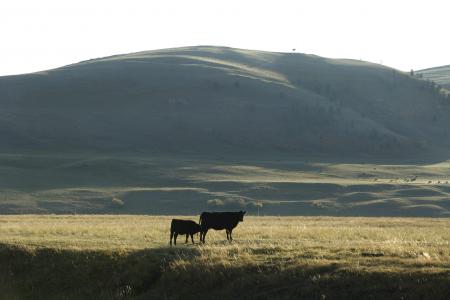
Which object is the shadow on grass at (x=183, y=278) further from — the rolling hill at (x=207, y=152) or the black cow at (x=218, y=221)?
the rolling hill at (x=207, y=152)

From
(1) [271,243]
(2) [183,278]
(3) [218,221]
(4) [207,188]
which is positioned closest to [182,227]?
(3) [218,221]

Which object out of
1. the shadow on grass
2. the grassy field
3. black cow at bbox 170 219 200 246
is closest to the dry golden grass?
the grassy field

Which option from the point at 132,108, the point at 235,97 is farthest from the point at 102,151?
the point at 235,97

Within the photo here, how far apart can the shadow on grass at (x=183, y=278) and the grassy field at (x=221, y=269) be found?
26 millimetres

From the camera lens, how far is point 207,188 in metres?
102

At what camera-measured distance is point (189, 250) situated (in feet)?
85.1

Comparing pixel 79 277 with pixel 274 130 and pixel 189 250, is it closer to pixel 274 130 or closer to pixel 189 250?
pixel 189 250

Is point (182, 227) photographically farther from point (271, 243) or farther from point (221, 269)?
point (221, 269)

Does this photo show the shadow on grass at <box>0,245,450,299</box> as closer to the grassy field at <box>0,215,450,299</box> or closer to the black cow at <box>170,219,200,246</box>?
the grassy field at <box>0,215,450,299</box>

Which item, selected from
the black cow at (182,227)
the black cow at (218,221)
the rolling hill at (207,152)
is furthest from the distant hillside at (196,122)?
the black cow at (182,227)

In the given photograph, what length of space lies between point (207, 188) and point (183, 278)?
259 feet

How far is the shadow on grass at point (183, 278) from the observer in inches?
821

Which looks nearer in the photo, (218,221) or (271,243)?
(271,243)

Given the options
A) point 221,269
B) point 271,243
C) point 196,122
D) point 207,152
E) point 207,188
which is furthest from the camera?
point 196,122
